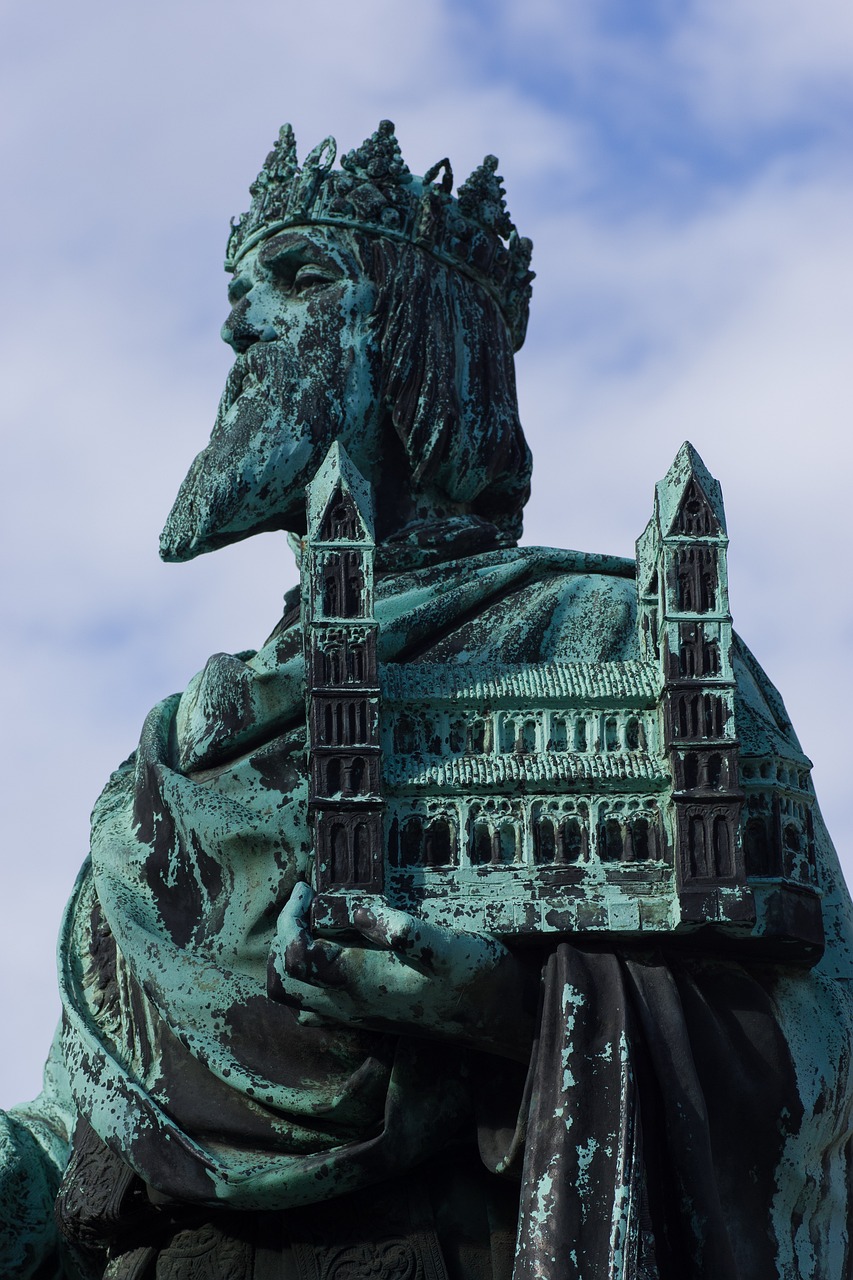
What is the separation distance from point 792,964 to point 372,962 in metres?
1.28

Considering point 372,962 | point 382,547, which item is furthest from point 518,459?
point 372,962

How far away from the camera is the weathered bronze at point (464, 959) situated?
777cm

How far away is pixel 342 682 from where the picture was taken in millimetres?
7977

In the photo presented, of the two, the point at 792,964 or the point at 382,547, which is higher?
the point at 382,547

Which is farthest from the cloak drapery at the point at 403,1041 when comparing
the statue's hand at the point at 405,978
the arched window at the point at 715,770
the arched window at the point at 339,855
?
the arched window at the point at 339,855

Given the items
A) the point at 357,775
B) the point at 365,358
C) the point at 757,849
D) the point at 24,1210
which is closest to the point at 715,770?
the point at 757,849

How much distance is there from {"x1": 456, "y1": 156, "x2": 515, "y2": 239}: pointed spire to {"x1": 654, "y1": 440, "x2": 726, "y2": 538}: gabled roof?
197 centimetres

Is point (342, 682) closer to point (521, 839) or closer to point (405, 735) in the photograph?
point (405, 735)

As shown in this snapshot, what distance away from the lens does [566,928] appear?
788 cm

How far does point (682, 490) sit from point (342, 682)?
1.14m

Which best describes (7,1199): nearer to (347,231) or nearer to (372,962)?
(372,962)

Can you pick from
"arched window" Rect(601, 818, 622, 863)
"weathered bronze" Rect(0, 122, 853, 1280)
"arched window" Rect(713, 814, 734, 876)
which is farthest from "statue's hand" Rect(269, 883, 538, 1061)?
"arched window" Rect(713, 814, 734, 876)

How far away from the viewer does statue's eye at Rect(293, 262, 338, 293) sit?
9.68 metres

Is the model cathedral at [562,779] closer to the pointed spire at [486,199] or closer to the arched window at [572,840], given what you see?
the arched window at [572,840]
